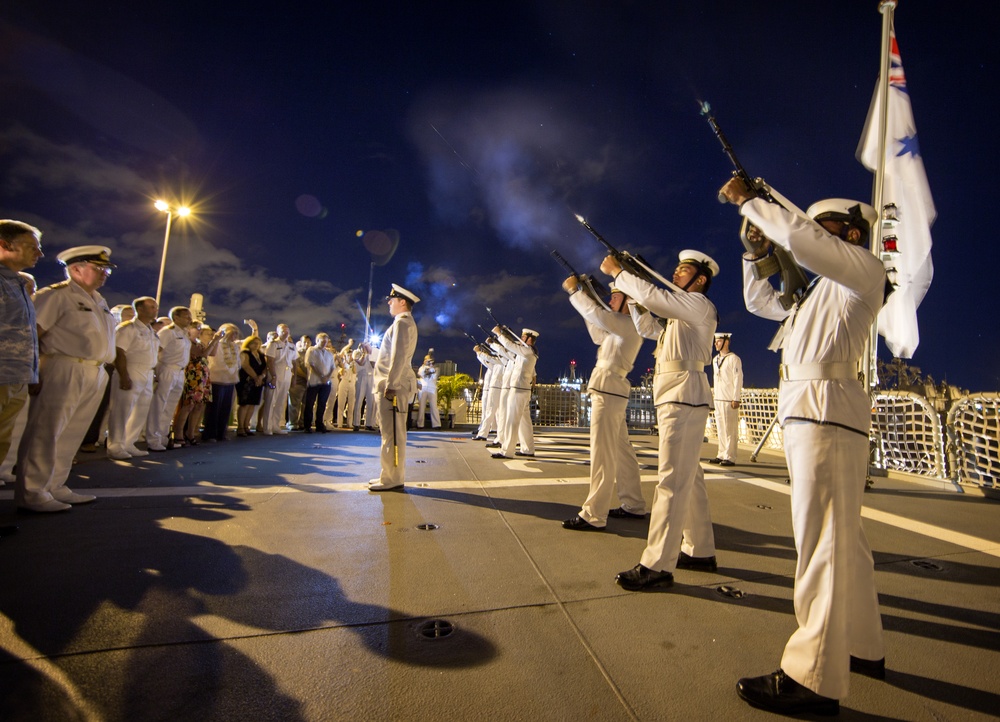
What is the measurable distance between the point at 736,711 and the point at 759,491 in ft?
14.5

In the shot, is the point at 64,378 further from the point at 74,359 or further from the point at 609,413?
the point at 609,413

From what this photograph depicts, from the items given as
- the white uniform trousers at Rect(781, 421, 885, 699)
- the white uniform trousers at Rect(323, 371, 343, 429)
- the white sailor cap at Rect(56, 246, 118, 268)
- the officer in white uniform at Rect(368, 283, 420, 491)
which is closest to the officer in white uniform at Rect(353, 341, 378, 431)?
the white uniform trousers at Rect(323, 371, 343, 429)

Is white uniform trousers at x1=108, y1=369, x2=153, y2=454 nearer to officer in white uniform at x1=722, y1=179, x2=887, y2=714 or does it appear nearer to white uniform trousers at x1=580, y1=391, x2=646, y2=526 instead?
white uniform trousers at x1=580, y1=391, x2=646, y2=526

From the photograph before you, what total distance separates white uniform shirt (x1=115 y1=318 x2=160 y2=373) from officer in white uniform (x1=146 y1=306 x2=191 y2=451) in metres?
0.69

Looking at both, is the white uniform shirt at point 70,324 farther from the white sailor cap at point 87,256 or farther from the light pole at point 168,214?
the light pole at point 168,214

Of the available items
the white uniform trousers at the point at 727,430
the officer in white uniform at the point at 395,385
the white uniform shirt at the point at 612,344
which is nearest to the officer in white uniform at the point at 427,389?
the white uniform trousers at the point at 727,430

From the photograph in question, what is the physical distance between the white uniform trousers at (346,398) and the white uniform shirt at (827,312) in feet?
41.0

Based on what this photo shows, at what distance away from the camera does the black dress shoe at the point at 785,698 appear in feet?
5.10

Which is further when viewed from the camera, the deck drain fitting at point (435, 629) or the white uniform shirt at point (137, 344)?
the white uniform shirt at point (137, 344)

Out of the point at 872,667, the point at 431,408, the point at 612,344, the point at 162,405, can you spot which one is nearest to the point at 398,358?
the point at 612,344

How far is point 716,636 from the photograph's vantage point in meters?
2.00

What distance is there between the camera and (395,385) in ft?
16.3

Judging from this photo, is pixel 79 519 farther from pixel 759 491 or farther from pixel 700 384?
pixel 759 491

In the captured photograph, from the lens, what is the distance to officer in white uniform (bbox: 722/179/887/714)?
62.4 inches
